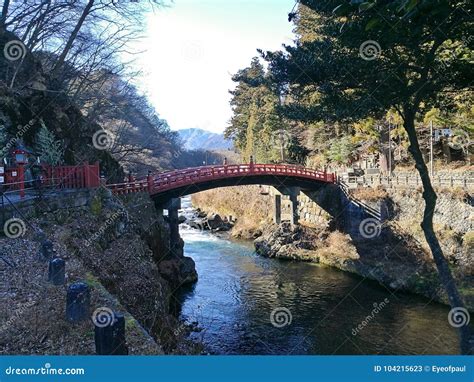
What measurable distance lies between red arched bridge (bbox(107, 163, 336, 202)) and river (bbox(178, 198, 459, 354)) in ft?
19.8

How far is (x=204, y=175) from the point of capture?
85.6 feet

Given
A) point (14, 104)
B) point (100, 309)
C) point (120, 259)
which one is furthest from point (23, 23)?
point (100, 309)

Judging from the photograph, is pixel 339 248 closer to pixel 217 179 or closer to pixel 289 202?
pixel 289 202

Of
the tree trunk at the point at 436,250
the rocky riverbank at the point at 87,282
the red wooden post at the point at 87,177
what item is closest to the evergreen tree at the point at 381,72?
the tree trunk at the point at 436,250

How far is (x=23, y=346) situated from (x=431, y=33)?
1078 centimetres

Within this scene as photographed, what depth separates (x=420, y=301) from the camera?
1928cm

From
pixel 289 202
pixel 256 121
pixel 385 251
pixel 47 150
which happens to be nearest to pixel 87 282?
pixel 47 150

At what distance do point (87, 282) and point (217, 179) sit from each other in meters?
18.7

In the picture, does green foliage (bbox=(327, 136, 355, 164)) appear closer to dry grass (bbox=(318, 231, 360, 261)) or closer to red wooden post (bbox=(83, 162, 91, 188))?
dry grass (bbox=(318, 231, 360, 261))

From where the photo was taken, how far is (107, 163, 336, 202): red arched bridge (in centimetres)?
2255

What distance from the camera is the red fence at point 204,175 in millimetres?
21666

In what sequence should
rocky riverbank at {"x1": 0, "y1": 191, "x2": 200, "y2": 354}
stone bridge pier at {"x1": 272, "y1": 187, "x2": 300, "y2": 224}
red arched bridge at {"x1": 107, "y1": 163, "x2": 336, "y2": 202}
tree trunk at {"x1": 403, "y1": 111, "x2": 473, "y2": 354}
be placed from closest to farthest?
rocky riverbank at {"x1": 0, "y1": 191, "x2": 200, "y2": 354}, tree trunk at {"x1": 403, "y1": 111, "x2": 473, "y2": 354}, red arched bridge at {"x1": 107, "y1": 163, "x2": 336, "y2": 202}, stone bridge pier at {"x1": 272, "y1": 187, "x2": 300, "y2": 224}

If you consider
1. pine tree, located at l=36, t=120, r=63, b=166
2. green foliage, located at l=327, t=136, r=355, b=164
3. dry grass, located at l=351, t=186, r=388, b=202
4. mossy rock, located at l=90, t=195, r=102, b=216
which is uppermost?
green foliage, located at l=327, t=136, r=355, b=164

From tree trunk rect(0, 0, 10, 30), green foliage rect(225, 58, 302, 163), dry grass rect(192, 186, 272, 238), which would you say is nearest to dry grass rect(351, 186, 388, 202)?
dry grass rect(192, 186, 272, 238)
